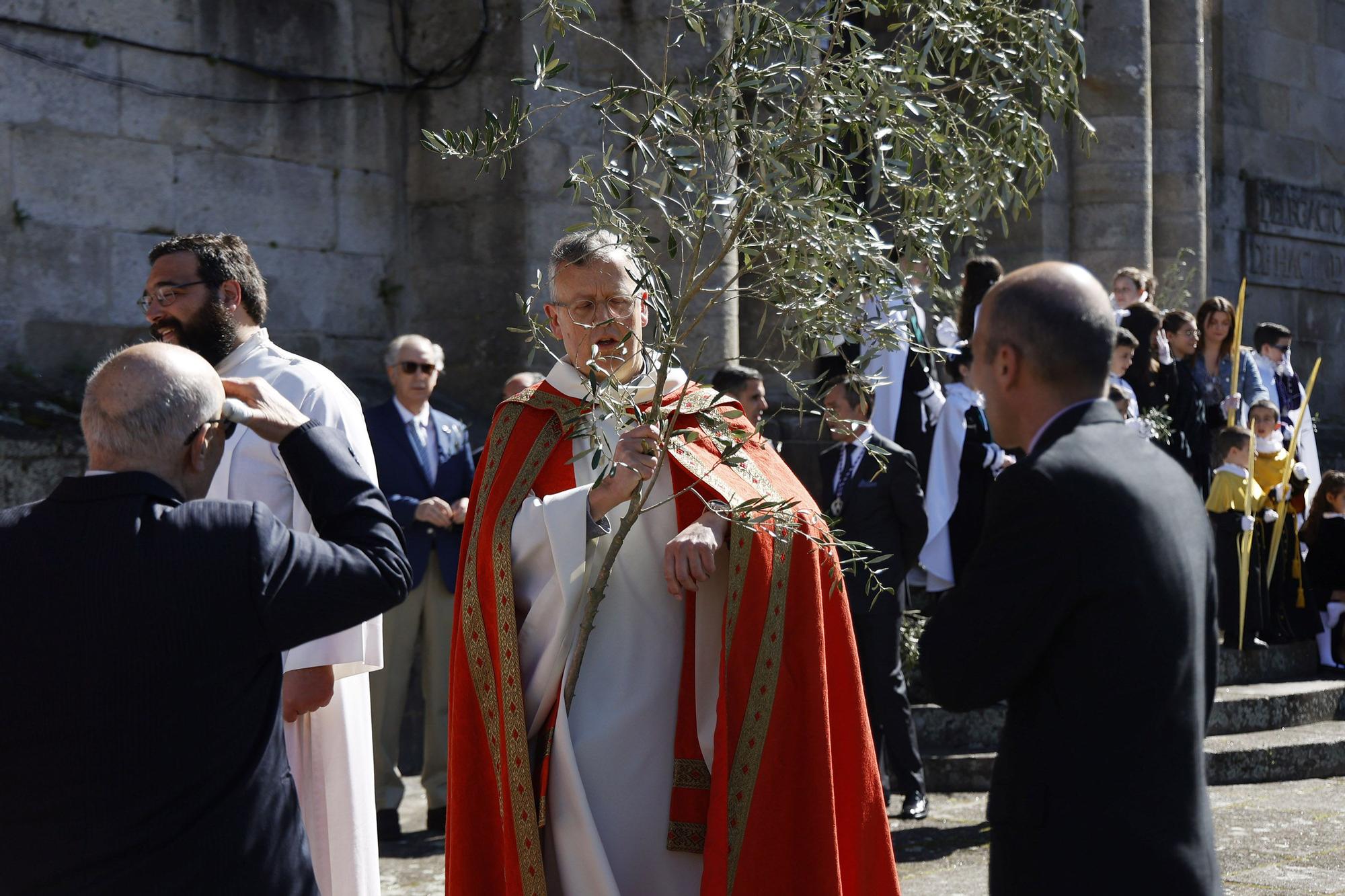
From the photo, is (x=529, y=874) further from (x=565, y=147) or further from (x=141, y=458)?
(x=565, y=147)

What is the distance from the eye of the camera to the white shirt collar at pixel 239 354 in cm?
415

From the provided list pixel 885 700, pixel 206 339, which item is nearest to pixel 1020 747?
pixel 206 339

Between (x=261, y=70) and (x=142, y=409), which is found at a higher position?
(x=261, y=70)

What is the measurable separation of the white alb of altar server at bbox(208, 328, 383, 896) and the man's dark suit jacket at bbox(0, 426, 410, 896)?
1301mm

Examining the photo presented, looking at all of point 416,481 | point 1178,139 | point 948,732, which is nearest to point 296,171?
point 416,481

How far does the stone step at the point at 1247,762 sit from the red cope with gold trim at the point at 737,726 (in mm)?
3854

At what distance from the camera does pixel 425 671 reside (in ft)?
24.3

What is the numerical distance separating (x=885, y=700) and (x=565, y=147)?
3086 mm

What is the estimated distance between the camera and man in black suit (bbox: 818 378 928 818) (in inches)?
278

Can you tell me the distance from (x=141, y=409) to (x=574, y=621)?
4.96 ft

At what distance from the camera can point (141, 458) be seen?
2.58 meters

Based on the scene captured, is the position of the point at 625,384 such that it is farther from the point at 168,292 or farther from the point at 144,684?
the point at 144,684

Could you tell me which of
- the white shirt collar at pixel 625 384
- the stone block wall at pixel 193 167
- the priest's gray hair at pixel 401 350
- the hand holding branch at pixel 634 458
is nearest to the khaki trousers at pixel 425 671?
the priest's gray hair at pixel 401 350

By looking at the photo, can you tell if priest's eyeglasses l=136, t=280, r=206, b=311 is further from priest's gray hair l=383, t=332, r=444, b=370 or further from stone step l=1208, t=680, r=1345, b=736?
stone step l=1208, t=680, r=1345, b=736
